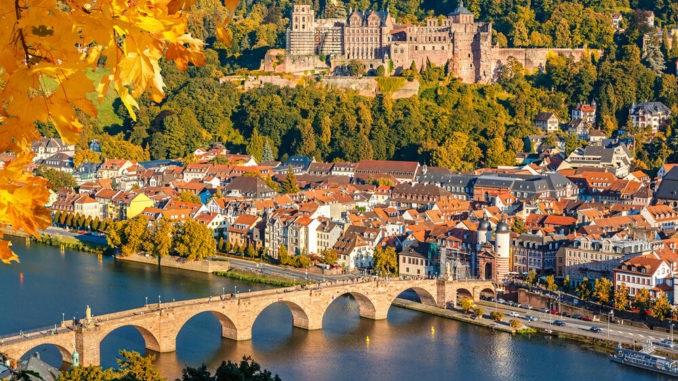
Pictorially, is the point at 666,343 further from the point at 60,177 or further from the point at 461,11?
the point at 461,11

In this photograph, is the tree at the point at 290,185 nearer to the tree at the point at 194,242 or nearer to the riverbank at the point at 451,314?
the tree at the point at 194,242

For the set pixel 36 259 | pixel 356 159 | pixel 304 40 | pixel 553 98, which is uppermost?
pixel 304 40

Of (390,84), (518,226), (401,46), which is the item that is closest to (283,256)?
(518,226)

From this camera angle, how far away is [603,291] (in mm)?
22750

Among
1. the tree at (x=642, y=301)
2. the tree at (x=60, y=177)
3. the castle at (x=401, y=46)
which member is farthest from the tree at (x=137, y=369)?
the castle at (x=401, y=46)

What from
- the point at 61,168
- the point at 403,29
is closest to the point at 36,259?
the point at 61,168

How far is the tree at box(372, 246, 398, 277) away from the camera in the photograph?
2727cm

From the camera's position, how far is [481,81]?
45.6 m

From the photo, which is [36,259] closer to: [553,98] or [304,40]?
[304,40]

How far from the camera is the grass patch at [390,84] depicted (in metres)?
44.9

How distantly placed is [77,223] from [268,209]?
287 inches

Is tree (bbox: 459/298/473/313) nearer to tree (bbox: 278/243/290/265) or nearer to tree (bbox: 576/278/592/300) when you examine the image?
tree (bbox: 576/278/592/300)

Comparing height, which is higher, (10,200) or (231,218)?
(10,200)

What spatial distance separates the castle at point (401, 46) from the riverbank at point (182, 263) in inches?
758
